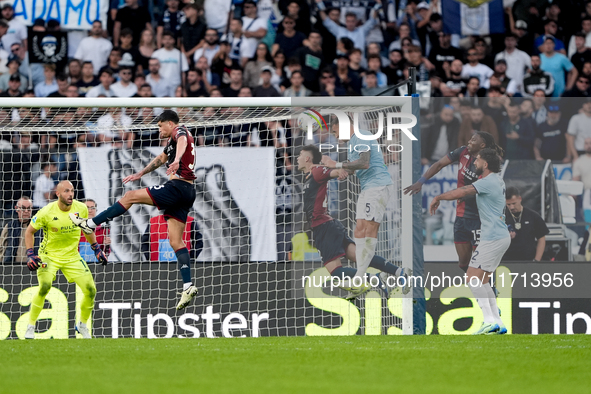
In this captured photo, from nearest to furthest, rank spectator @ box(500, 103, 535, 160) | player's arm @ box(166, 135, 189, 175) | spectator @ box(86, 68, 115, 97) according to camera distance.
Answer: player's arm @ box(166, 135, 189, 175) → spectator @ box(500, 103, 535, 160) → spectator @ box(86, 68, 115, 97)

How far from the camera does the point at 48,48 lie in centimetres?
1380

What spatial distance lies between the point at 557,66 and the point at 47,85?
8707mm

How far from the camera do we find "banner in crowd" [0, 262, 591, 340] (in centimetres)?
980

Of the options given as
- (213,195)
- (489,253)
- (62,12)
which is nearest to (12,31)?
(62,12)

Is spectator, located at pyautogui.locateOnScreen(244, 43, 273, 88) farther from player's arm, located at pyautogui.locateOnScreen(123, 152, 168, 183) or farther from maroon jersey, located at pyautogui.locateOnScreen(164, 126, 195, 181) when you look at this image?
maroon jersey, located at pyautogui.locateOnScreen(164, 126, 195, 181)

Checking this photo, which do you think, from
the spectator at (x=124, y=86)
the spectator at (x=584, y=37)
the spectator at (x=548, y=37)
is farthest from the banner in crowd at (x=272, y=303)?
the spectator at (x=584, y=37)

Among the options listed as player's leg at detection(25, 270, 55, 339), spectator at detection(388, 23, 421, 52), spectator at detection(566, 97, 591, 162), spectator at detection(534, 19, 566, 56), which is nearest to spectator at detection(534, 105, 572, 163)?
spectator at detection(566, 97, 591, 162)

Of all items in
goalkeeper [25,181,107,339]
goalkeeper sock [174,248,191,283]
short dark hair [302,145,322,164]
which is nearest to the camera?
goalkeeper sock [174,248,191,283]

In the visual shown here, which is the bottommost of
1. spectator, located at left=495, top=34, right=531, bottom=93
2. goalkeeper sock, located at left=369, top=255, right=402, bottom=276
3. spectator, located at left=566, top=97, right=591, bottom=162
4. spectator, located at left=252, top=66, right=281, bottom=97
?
goalkeeper sock, located at left=369, top=255, right=402, bottom=276

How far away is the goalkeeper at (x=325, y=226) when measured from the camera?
9.79 metres

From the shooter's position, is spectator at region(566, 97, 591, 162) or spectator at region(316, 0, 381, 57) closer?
spectator at region(566, 97, 591, 162)

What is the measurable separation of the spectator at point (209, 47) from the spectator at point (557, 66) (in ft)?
18.7

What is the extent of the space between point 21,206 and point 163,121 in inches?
123

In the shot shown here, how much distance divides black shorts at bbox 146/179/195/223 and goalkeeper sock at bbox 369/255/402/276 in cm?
248
